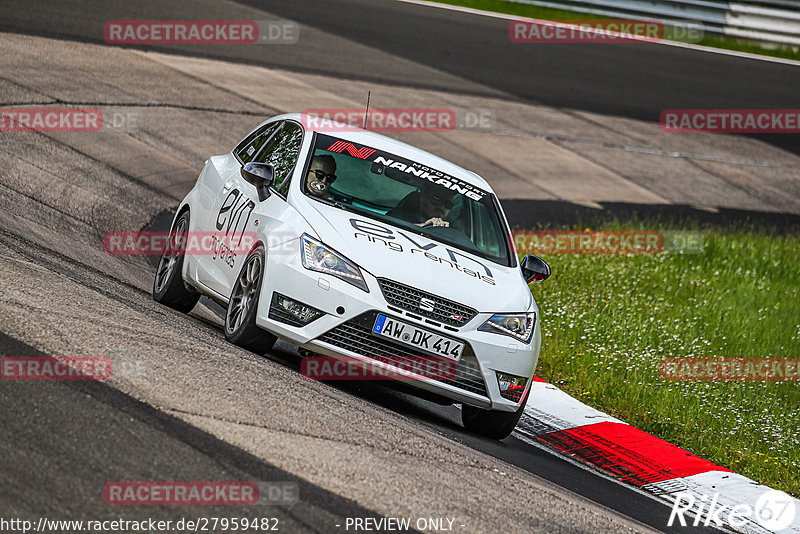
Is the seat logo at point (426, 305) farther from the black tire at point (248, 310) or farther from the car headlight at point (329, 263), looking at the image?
the black tire at point (248, 310)

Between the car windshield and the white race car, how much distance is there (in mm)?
11

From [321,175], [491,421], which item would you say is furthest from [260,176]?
[491,421]

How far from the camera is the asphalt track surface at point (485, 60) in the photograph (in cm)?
2072

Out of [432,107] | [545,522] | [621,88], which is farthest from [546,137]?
[545,522]

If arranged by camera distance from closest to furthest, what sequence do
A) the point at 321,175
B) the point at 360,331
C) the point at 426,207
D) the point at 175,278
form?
the point at 360,331
the point at 321,175
the point at 426,207
the point at 175,278

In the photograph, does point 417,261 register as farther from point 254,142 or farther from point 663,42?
point 663,42

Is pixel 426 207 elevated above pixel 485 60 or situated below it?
below

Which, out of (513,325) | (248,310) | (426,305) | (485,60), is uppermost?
(485,60)

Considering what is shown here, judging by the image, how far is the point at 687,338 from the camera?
1070 centimetres

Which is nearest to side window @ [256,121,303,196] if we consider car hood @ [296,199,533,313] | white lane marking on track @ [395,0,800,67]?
car hood @ [296,199,533,313]

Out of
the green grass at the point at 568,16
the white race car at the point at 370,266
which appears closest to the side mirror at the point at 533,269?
the white race car at the point at 370,266

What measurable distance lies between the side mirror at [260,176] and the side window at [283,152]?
95 mm

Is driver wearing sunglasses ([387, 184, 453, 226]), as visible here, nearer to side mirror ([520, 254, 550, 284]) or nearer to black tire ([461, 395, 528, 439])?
side mirror ([520, 254, 550, 284])

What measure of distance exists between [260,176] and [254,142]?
53.4 inches
